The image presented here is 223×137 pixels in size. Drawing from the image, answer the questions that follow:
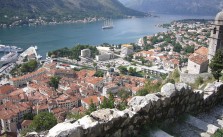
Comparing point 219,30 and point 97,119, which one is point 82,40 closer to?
point 219,30

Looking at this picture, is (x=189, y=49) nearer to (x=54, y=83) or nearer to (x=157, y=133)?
(x=54, y=83)

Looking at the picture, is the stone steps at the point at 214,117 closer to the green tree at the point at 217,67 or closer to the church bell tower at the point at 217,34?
the green tree at the point at 217,67

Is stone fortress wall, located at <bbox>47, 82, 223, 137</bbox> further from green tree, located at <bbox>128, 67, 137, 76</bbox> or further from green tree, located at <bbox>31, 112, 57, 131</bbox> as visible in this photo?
green tree, located at <bbox>128, 67, 137, 76</bbox>

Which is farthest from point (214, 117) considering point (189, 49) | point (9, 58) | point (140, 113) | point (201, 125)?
point (189, 49)

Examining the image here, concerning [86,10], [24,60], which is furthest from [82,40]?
[86,10]

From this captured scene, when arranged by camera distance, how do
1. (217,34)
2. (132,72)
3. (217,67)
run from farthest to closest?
(132,72)
(217,34)
(217,67)
